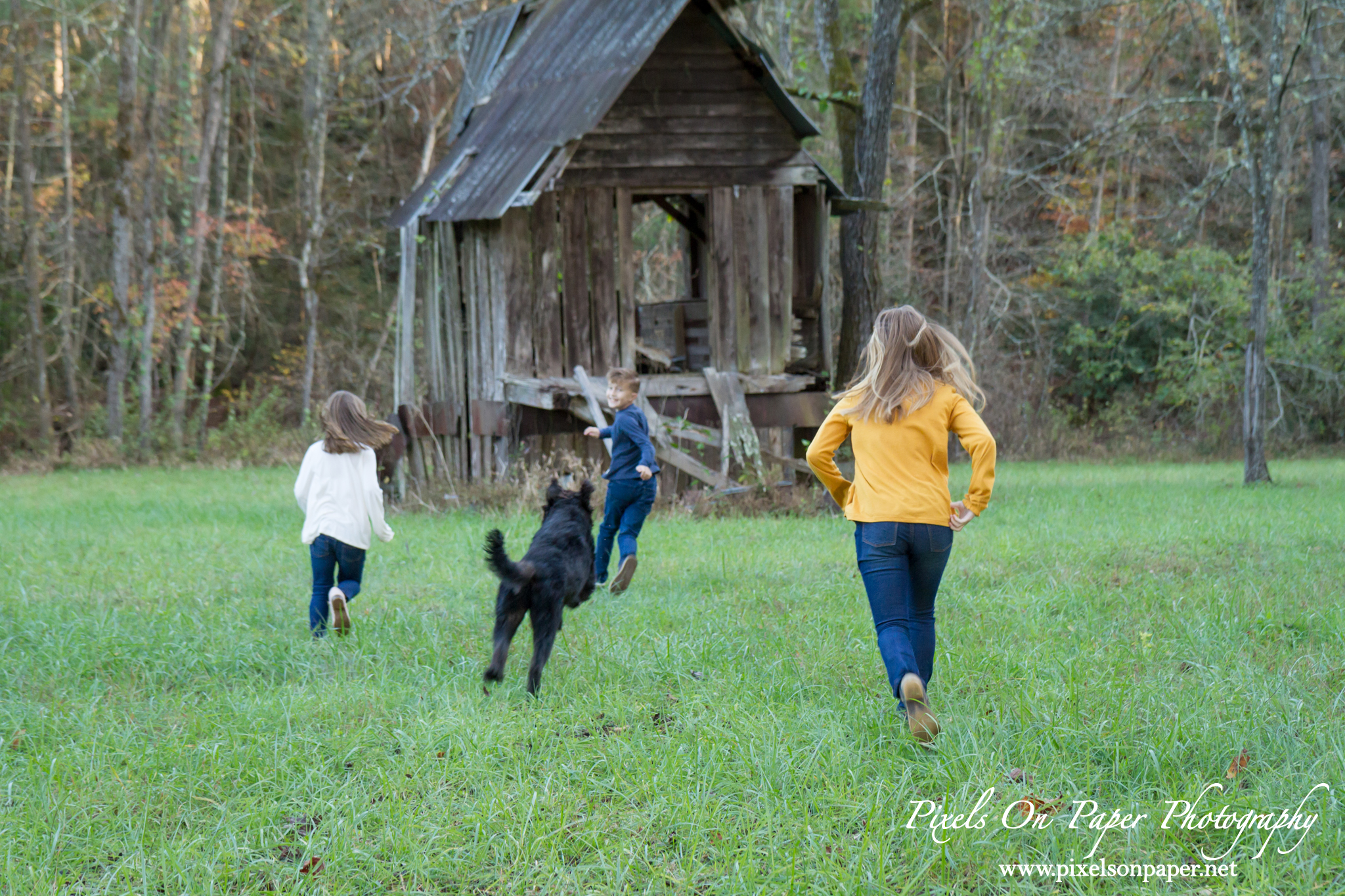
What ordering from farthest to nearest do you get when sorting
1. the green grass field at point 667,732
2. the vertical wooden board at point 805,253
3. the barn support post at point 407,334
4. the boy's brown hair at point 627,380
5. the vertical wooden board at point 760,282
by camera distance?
the barn support post at point 407,334, the vertical wooden board at point 805,253, the vertical wooden board at point 760,282, the boy's brown hair at point 627,380, the green grass field at point 667,732

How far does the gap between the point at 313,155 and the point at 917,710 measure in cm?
2080

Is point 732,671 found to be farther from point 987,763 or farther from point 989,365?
point 989,365

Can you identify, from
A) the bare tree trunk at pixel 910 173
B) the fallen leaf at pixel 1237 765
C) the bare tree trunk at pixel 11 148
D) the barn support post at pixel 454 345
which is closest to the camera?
the fallen leaf at pixel 1237 765

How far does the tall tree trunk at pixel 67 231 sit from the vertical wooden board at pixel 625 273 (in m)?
13.8

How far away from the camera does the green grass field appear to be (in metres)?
3.63

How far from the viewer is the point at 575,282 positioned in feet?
47.0

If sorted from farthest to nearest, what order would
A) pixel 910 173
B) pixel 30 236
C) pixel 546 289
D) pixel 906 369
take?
pixel 910 173, pixel 30 236, pixel 546 289, pixel 906 369

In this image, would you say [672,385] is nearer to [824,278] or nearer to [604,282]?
[604,282]

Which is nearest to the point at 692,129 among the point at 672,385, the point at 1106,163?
the point at 672,385

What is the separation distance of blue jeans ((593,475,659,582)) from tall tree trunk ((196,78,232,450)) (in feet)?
56.8

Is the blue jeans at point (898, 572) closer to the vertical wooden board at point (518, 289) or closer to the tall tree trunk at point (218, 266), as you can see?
the vertical wooden board at point (518, 289)

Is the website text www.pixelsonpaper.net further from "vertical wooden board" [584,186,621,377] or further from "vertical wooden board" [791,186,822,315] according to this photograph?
"vertical wooden board" [791,186,822,315]


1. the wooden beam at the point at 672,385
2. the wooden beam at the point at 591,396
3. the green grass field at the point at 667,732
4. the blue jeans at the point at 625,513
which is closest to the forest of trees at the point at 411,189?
the wooden beam at the point at 672,385

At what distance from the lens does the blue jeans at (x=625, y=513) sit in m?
7.84
